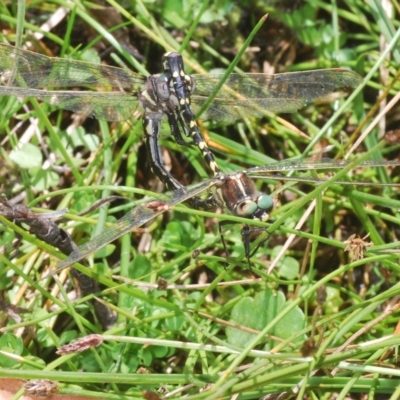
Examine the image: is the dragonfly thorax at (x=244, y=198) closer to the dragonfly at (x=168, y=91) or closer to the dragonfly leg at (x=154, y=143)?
the dragonfly at (x=168, y=91)

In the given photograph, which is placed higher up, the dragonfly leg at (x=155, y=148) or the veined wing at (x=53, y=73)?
the veined wing at (x=53, y=73)

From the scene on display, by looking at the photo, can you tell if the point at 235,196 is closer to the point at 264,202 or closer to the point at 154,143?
the point at 264,202

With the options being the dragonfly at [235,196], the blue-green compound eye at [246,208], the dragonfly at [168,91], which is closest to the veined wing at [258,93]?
the dragonfly at [168,91]

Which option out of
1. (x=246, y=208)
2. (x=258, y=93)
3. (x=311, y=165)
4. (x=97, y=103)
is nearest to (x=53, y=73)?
(x=97, y=103)

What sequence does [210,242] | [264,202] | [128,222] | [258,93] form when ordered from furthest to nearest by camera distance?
[258,93]
[210,242]
[264,202]
[128,222]

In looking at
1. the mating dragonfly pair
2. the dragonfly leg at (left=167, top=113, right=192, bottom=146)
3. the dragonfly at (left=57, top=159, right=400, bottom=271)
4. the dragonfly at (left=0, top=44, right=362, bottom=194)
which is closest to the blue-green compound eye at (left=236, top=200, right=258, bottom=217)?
the dragonfly at (left=57, top=159, right=400, bottom=271)
